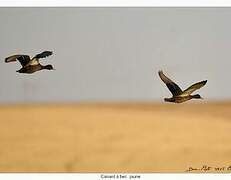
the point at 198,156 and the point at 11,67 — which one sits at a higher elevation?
the point at 11,67

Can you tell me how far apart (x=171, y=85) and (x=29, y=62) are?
0.42m

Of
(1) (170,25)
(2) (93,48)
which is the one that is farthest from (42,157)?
(1) (170,25)

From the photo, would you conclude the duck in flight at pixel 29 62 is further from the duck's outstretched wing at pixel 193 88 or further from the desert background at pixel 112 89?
the duck's outstretched wing at pixel 193 88

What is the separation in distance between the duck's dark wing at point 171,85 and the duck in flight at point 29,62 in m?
0.32

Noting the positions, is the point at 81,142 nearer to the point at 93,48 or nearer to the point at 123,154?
the point at 123,154

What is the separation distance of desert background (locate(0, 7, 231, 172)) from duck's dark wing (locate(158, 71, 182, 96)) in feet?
0.04

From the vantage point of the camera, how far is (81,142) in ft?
5.80

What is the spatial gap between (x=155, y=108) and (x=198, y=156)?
186 mm

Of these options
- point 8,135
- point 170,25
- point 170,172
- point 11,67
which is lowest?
point 170,172

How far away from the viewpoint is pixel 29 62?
5.83 ft

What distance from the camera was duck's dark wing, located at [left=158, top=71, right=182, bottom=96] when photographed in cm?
178
